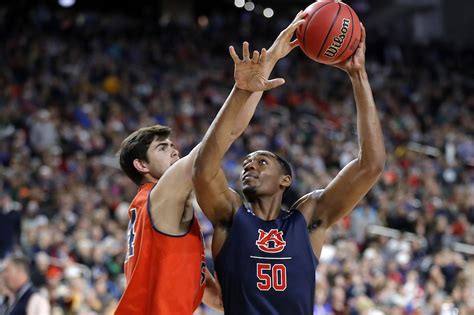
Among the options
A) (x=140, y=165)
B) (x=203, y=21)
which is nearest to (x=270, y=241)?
(x=140, y=165)

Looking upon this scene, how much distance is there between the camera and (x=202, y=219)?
37.5ft

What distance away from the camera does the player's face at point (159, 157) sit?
397cm

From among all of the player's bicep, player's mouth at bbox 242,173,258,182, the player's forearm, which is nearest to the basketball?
the player's forearm

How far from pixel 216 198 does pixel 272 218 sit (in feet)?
1.14

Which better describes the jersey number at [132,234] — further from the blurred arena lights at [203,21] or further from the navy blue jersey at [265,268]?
the blurred arena lights at [203,21]

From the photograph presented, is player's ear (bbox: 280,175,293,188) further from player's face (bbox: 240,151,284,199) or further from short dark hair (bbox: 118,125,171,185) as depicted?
short dark hair (bbox: 118,125,171,185)

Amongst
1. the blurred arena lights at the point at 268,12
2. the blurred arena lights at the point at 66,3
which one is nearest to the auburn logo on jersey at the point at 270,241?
the blurred arena lights at the point at 66,3

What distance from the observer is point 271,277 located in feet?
12.3

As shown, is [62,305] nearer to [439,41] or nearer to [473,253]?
[473,253]

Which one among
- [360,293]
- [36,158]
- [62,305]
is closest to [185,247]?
[62,305]

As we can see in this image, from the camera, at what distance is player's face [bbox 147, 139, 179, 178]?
13.0 feet

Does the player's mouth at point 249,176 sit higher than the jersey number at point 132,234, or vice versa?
the player's mouth at point 249,176

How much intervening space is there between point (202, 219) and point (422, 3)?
15.2 metres

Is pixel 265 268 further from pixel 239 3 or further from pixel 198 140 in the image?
pixel 239 3
